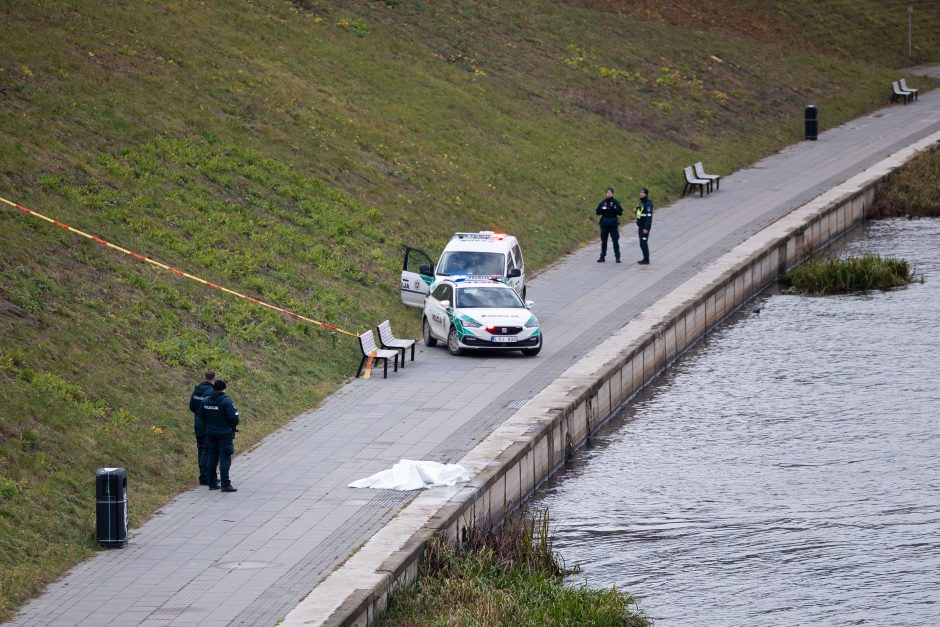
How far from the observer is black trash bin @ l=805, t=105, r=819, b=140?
188ft

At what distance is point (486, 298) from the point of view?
3045cm

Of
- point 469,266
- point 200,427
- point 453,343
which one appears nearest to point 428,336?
point 453,343

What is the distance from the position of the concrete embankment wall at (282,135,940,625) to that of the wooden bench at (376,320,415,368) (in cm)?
329

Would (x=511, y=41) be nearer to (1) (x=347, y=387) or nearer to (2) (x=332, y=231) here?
(2) (x=332, y=231)

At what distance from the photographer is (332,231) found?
35.8 meters

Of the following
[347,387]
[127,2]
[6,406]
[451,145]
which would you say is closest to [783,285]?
[451,145]

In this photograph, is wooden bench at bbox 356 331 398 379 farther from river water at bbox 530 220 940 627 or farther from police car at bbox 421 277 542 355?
river water at bbox 530 220 940 627

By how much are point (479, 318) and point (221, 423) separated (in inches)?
370

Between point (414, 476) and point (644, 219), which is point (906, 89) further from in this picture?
point (414, 476)

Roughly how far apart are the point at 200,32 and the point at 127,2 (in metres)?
2.19

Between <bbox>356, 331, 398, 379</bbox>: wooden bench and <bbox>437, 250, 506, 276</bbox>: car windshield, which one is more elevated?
<bbox>437, 250, 506, 276</bbox>: car windshield

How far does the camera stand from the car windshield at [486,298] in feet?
99.3

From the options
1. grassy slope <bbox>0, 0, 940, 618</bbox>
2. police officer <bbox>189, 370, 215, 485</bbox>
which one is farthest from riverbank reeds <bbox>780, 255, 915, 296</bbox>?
police officer <bbox>189, 370, 215, 485</bbox>

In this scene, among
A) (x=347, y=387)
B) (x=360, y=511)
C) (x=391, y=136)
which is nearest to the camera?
(x=360, y=511)
